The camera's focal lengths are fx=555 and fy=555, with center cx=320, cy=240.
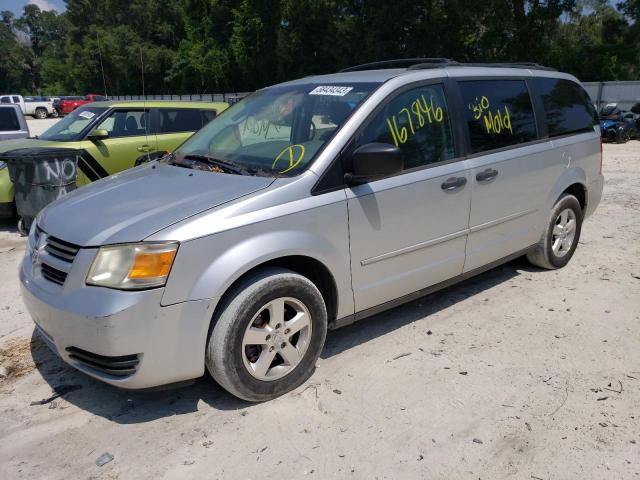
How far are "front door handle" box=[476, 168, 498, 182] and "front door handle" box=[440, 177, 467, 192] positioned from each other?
0.16m

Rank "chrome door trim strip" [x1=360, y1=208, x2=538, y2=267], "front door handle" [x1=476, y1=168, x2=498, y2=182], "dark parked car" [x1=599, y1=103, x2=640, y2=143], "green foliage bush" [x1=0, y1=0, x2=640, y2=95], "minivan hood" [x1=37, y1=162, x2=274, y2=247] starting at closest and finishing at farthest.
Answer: "minivan hood" [x1=37, y1=162, x2=274, y2=247], "chrome door trim strip" [x1=360, y1=208, x2=538, y2=267], "front door handle" [x1=476, y1=168, x2=498, y2=182], "dark parked car" [x1=599, y1=103, x2=640, y2=143], "green foliage bush" [x1=0, y1=0, x2=640, y2=95]

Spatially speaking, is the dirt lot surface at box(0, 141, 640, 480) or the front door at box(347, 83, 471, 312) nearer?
the dirt lot surface at box(0, 141, 640, 480)

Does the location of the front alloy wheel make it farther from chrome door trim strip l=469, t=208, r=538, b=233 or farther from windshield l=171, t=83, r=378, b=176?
chrome door trim strip l=469, t=208, r=538, b=233

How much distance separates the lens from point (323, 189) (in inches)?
128

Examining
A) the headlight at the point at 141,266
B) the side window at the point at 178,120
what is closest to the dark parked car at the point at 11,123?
the side window at the point at 178,120

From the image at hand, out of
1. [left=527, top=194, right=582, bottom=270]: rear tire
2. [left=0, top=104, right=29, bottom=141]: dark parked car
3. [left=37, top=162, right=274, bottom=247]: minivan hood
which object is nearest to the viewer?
[left=37, top=162, right=274, bottom=247]: minivan hood

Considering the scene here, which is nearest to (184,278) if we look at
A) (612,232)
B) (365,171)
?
(365,171)

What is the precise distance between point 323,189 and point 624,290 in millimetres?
3133

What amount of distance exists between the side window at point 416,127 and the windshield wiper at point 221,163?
2.49ft

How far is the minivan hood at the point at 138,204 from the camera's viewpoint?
287cm

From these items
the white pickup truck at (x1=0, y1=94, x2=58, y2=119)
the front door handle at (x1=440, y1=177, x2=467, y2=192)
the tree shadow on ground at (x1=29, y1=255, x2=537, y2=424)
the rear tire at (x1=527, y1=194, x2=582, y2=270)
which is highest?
the white pickup truck at (x1=0, y1=94, x2=58, y2=119)

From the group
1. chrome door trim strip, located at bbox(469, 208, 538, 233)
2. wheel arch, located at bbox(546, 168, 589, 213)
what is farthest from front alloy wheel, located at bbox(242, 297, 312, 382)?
wheel arch, located at bbox(546, 168, 589, 213)

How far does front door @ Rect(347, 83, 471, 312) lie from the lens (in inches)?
136

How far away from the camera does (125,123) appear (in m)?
8.06
